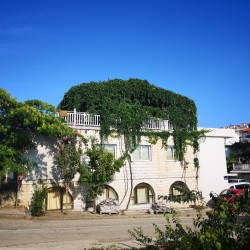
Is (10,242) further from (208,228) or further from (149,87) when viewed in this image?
(149,87)

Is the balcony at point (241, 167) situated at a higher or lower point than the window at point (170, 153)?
lower

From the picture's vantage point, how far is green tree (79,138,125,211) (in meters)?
21.2

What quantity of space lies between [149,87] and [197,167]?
8648 mm

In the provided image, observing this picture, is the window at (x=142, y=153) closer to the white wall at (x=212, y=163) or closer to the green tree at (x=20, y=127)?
the white wall at (x=212, y=163)

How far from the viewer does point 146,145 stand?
2527 centimetres

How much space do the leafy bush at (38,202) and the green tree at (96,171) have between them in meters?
2.89

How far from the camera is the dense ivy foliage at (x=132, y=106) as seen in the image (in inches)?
951

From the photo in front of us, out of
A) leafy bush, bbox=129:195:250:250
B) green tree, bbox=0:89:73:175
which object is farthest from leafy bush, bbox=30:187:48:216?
leafy bush, bbox=129:195:250:250

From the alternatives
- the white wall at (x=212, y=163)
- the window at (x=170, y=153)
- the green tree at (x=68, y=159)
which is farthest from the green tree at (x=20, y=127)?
the white wall at (x=212, y=163)

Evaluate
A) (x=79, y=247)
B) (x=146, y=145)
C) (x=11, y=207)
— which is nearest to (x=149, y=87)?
(x=146, y=145)

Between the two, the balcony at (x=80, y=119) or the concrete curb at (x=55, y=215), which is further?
A: the balcony at (x=80, y=119)

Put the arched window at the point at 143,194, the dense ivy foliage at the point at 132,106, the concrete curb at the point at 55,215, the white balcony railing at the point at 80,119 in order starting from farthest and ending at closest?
the arched window at the point at 143,194 < the dense ivy foliage at the point at 132,106 < the white balcony railing at the point at 80,119 < the concrete curb at the point at 55,215

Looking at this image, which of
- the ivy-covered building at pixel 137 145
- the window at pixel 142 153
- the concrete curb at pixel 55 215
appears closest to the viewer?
the concrete curb at pixel 55 215

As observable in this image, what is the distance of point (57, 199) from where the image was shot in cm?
2184
